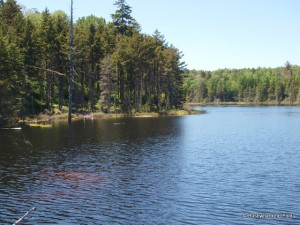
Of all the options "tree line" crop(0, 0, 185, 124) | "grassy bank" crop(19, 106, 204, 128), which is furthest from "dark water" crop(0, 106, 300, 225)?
"tree line" crop(0, 0, 185, 124)

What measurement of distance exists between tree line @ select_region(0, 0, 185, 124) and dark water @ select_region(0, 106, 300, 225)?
27036 mm

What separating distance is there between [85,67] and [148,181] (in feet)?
250

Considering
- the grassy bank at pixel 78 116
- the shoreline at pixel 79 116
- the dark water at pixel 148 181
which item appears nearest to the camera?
the dark water at pixel 148 181

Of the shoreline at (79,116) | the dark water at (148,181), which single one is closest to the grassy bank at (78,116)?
the shoreline at (79,116)

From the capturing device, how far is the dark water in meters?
20.5

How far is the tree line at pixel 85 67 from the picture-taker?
72.1 meters

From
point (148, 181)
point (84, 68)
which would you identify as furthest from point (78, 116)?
point (148, 181)

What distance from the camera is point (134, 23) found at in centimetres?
12575

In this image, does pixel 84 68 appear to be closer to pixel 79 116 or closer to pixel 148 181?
pixel 79 116

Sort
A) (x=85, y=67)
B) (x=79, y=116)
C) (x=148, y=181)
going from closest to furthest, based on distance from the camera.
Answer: (x=148, y=181) < (x=79, y=116) < (x=85, y=67)

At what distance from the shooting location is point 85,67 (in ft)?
327

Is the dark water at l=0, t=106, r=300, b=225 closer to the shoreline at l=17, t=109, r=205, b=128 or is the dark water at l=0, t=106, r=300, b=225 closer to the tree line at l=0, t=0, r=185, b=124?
the shoreline at l=17, t=109, r=205, b=128

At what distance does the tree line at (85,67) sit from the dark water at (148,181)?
88.7 feet

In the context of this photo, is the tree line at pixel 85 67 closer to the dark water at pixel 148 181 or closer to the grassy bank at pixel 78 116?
the grassy bank at pixel 78 116
